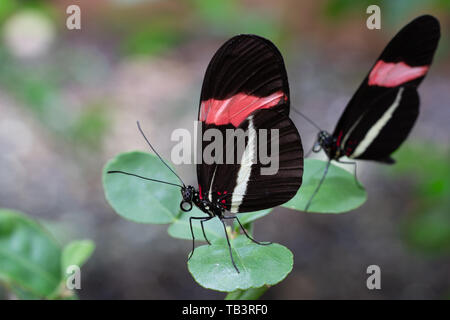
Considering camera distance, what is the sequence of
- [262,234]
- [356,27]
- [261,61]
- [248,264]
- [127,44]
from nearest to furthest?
[248,264] → [261,61] → [262,234] → [127,44] → [356,27]

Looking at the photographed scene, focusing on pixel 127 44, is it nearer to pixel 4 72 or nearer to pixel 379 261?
pixel 4 72

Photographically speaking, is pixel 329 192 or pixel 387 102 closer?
pixel 329 192

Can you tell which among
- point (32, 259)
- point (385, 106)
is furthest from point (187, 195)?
point (385, 106)

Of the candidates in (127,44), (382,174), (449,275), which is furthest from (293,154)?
(127,44)

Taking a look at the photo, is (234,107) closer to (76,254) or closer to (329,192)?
(329,192)

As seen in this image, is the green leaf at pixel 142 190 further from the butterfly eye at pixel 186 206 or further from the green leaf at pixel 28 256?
the green leaf at pixel 28 256

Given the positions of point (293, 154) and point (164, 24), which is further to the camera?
point (164, 24)
